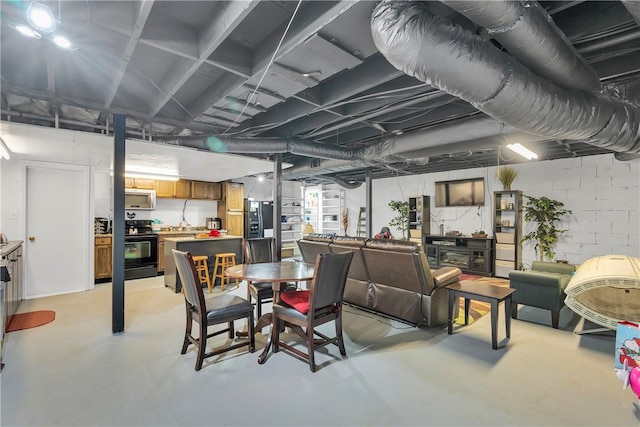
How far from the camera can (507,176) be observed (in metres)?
6.24

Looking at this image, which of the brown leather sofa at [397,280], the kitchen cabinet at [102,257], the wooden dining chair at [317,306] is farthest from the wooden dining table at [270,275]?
the kitchen cabinet at [102,257]

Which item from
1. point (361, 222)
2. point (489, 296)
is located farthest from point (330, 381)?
point (361, 222)

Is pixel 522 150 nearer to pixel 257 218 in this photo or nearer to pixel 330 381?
pixel 330 381

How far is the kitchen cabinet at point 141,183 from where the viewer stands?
6.26 metres

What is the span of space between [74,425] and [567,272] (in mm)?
5730

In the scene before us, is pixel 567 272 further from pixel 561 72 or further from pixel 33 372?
pixel 33 372

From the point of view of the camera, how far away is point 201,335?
97.0 inches

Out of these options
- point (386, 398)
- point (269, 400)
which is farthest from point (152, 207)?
point (386, 398)

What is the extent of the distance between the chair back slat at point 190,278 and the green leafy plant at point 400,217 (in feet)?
21.0

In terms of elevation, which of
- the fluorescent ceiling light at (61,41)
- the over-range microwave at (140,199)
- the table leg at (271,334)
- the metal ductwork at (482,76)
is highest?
the fluorescent ceiling light at (61,41)

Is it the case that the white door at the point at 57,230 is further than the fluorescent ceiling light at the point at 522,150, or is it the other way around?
the white door at the point at 57,230

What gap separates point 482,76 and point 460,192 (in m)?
6.00

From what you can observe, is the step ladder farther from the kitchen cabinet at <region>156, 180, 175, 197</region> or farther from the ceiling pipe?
the ceiling pipe

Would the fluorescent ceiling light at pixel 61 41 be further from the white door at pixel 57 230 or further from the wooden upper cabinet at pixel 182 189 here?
the wooden upper cabinet at pixel 182 189
